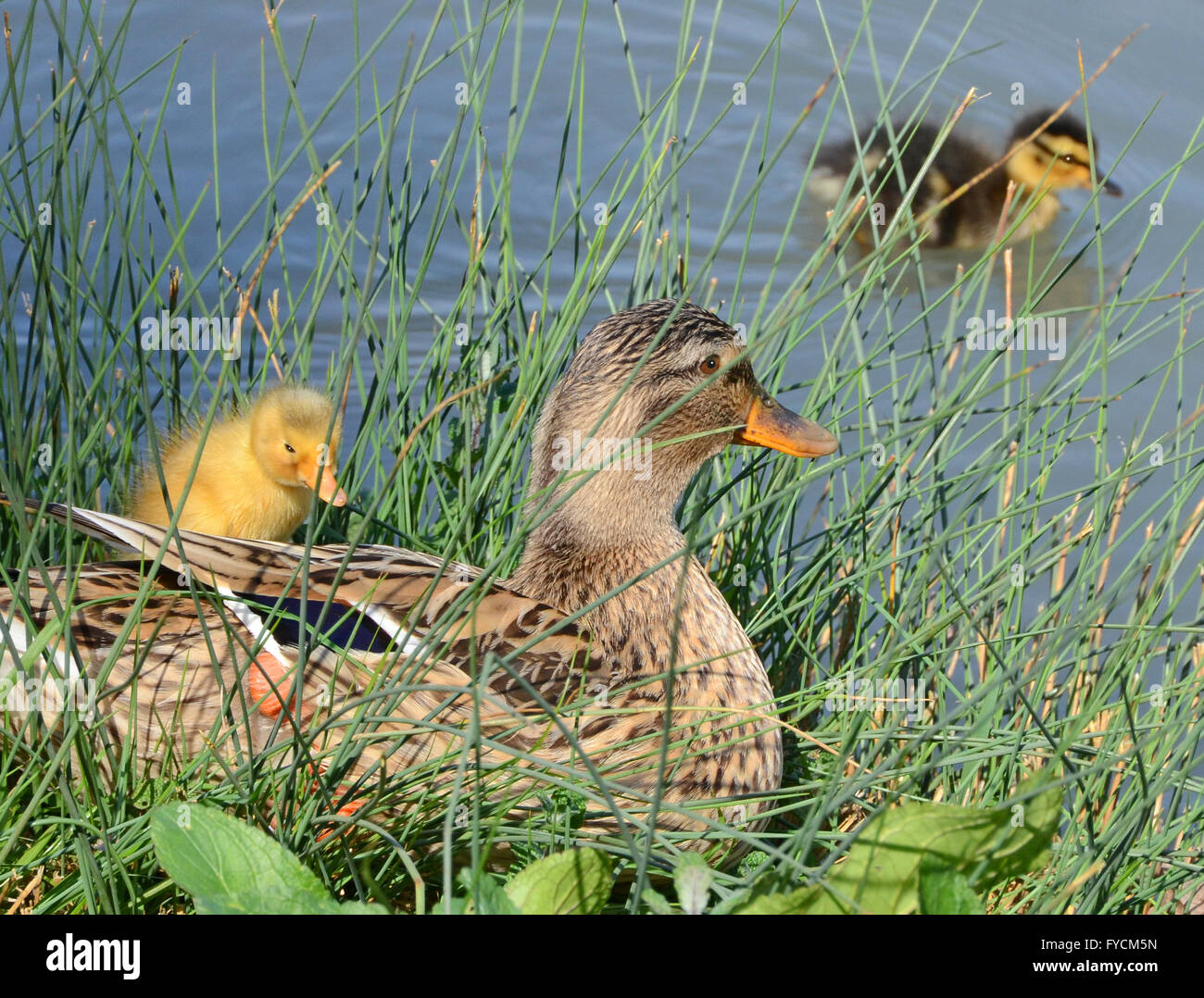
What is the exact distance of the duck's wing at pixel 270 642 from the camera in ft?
5.96

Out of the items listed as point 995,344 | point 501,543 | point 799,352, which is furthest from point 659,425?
point 799,352

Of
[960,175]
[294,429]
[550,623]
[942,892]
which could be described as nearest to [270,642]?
[550,623]

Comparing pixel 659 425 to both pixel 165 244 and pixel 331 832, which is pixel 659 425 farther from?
pixel 165 244

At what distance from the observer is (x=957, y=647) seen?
167 centimetres

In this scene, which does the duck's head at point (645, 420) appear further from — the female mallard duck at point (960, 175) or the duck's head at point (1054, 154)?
the duck's head at point (1054, 154)

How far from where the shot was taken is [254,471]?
255 cm

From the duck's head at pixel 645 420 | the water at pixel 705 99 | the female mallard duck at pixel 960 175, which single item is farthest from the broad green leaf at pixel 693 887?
the female mallard duck at pixel 960 175

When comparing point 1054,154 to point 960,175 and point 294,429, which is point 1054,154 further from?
point 294,429

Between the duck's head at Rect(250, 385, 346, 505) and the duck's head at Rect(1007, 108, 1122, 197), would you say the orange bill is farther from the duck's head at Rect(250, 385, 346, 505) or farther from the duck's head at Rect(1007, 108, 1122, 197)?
the duck's head at Rect(1007, 108, 1122, 197)

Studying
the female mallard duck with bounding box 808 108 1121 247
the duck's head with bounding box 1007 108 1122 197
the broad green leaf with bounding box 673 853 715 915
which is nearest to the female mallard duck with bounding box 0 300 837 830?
the broad green leaf with bounding box 673 853 715 915

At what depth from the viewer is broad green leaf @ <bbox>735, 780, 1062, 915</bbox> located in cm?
133

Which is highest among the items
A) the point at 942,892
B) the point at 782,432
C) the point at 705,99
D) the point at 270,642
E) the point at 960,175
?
the point at 705,99

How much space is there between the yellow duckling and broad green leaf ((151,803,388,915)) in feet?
3.38

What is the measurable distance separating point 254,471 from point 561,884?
1408mm
